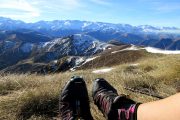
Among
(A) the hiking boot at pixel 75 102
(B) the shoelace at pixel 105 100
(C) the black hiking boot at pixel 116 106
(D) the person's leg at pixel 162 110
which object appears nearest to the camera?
(D) the person's leg at pixel 162 110

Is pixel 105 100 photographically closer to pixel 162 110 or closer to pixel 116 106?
pixel 116 106

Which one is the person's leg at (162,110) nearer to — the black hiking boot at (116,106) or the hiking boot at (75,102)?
the black hiking boot at (116,106)

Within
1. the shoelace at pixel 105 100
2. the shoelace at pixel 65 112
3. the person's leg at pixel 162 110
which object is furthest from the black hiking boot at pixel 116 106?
the shoelace at pixel 65 112

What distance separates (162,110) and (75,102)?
1649 millimetres

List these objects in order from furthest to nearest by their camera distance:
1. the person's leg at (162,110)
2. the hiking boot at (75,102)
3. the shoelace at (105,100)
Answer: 1. the hiking boot at (75,102)
2. the shoelace at (105,100)
3. the person's leg at (162,110)

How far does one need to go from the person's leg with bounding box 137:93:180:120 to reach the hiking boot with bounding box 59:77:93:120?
91 centimetres

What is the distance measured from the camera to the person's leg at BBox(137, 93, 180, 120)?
92.3 inches

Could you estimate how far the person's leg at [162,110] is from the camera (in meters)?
2.34

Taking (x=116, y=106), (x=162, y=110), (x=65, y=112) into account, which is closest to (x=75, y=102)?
(x=65, y=112)

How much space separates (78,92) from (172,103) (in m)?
1.91

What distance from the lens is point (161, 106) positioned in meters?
2.54

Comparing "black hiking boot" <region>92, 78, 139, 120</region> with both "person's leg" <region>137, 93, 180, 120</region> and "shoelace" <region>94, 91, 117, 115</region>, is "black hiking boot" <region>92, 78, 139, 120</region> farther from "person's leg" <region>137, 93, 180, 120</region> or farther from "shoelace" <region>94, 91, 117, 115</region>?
"person's leg" <region>137, 93, 180, 120</region>

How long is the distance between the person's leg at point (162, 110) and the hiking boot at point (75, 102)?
910 millimetres

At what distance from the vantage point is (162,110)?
98.3 inches
